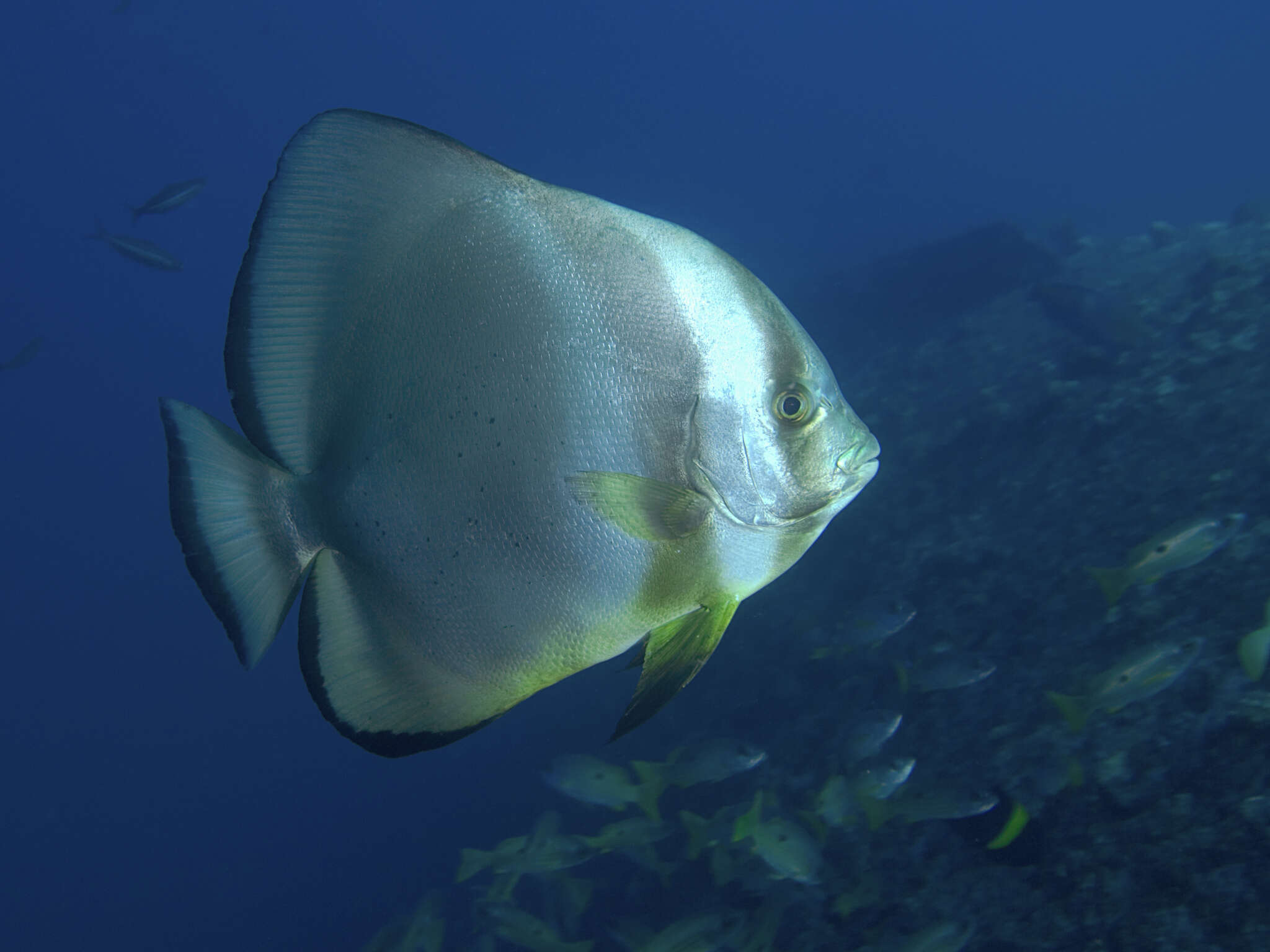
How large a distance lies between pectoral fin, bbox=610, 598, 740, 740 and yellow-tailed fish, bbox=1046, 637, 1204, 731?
3.68m

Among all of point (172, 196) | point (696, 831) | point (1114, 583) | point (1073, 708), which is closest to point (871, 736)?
point (1073, 708)

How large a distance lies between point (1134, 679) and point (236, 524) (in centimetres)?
438

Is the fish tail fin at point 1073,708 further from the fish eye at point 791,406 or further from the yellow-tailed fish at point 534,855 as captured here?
the fish eye at point 791,406

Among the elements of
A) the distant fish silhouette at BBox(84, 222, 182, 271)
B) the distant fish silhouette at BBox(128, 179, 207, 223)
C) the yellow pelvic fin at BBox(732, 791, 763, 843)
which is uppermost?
the distant fish silhouette at BBox(128, 179, 207, 223)

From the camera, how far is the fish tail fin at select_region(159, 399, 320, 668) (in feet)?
2.80

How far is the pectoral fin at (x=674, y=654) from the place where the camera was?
0.82 m

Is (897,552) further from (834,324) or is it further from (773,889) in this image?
(834,324)

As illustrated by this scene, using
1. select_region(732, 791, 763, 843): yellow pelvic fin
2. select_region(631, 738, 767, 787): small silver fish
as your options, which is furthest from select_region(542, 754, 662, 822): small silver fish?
select_region(732, 791, 763, 843): yellow pelvic fin

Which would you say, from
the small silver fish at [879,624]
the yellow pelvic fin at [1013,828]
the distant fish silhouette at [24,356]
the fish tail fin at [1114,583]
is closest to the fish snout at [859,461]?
the yellow pelvic fin at [1013,828]

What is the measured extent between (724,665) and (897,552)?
300 centimetres

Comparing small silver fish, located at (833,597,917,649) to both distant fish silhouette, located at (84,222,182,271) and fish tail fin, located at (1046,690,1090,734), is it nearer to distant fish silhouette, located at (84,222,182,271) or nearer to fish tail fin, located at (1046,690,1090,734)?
fish tail fin, located at (1046,690,1090,734)

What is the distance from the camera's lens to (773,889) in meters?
5.20

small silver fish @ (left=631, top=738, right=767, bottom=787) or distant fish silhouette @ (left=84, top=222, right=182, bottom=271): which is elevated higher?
distant fish silhouette @ (left=84, top=222, right=182, bottom=271)

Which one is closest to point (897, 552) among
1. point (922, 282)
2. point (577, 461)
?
point (577, 461)
